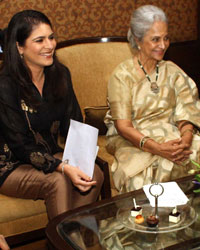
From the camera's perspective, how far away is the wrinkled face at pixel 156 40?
3303 mm

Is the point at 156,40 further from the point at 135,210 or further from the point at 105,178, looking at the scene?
the point at 135,210

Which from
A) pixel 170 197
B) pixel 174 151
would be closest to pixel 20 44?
Result: pixel 174 151

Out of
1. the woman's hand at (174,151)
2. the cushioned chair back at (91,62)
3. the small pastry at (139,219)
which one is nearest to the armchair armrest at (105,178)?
the woman's hand at (174,151)

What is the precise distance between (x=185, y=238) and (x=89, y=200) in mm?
875

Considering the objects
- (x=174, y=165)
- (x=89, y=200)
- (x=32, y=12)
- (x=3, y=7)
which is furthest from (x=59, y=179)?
(x=3, y=7)

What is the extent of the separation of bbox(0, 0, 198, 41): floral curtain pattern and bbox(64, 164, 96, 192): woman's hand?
1788 mm

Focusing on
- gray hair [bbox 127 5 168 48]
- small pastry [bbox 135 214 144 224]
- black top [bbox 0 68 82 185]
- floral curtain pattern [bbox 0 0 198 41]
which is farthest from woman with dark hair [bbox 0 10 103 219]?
floral curtain pattern [bbox 0 0 198 41]

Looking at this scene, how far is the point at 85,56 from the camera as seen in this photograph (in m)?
3.78

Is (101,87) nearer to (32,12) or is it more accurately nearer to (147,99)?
(147,99)

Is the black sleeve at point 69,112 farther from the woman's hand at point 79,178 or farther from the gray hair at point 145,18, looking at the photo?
the gray hair at point 145,18

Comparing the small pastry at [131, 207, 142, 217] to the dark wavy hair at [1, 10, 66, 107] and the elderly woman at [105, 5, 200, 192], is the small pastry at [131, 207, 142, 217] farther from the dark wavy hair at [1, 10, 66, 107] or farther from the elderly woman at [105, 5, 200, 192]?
the dark wavy hair at [1, 10, 66, 107]

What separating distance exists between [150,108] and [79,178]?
0.86 metres

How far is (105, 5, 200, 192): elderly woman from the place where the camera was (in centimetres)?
317

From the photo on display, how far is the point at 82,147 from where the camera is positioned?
9.38 ft
